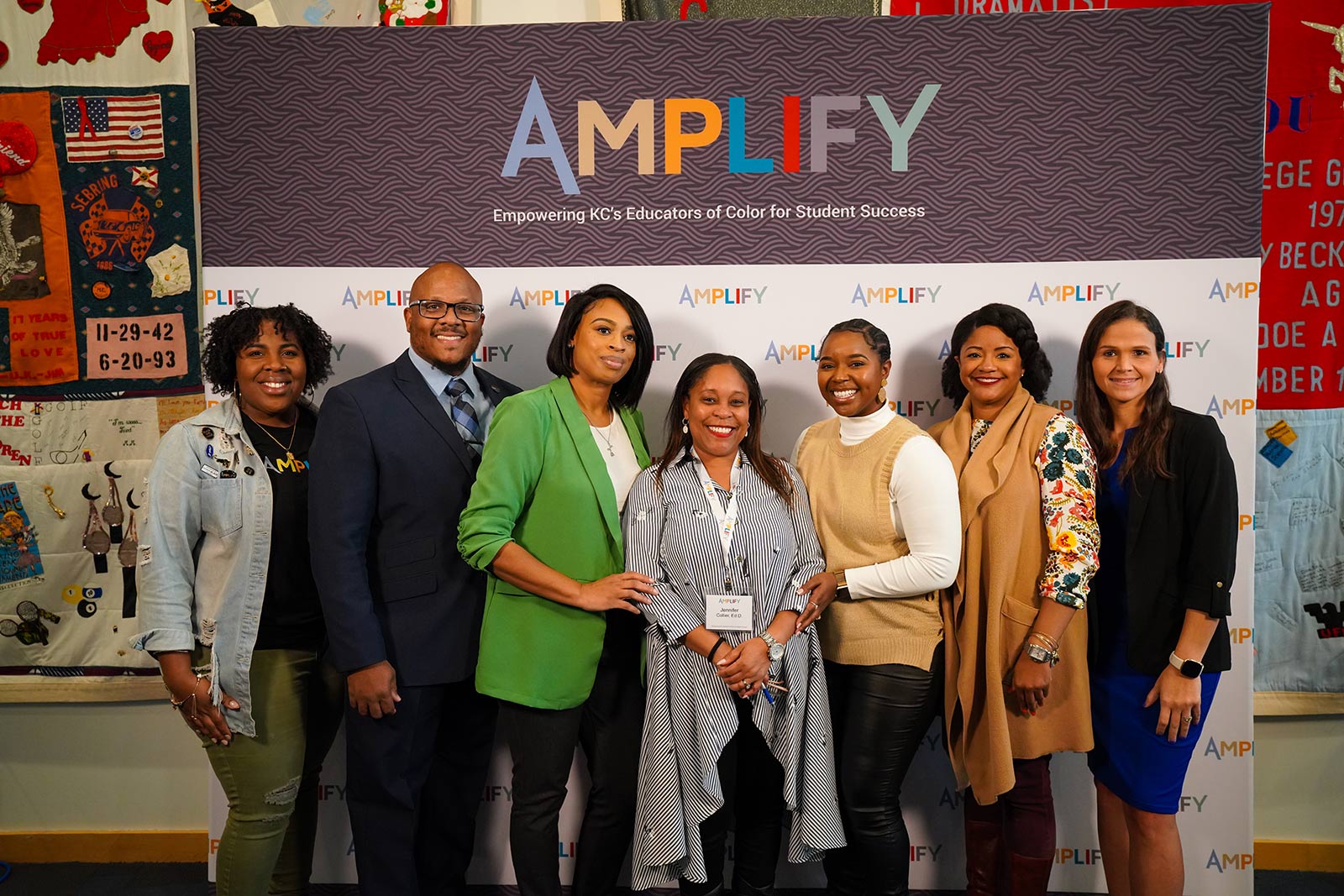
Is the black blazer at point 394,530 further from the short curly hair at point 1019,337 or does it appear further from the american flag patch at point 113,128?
the american flag patch at point 113,128

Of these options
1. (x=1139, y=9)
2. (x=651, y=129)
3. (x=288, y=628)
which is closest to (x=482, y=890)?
(x=288, y=628)

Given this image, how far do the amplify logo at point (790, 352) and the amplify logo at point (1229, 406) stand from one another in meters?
1.38

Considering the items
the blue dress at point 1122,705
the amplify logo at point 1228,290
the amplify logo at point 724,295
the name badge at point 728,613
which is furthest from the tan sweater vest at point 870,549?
the amplify logo at point 1228,290

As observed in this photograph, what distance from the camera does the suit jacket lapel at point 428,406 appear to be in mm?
2152

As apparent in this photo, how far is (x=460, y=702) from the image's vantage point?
2338 millimetres

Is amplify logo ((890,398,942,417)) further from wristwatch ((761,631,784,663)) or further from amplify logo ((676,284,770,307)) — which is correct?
wristwatch ((761,631,784,663))

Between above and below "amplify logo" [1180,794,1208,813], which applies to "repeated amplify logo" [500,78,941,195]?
above

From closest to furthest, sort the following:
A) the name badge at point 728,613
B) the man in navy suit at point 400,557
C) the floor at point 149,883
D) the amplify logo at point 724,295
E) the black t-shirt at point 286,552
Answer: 1. the name badge at point 728,613
2. the man in navy suit at point 400,557
3. the black t-shirt at point 286,552
4. the amplify logo at point 724,295
5. the floor at point 149,883

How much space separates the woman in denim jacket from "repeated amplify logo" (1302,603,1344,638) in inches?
141

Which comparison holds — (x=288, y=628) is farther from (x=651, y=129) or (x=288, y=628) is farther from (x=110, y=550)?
(x=651, y=129)

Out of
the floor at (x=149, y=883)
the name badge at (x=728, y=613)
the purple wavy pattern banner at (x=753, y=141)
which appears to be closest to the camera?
the name badge at (x=728, y=613)

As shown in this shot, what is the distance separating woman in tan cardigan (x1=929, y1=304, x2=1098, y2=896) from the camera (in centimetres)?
203

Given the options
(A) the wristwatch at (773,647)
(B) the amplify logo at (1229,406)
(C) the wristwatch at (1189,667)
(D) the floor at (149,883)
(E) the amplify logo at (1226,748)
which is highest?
(B) the amplify logo at (1229,406)

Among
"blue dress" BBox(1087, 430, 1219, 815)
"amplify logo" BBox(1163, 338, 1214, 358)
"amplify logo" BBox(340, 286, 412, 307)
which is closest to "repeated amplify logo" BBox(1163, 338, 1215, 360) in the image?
"amplify logo" BBox(1163, 338, 1214, 358)
